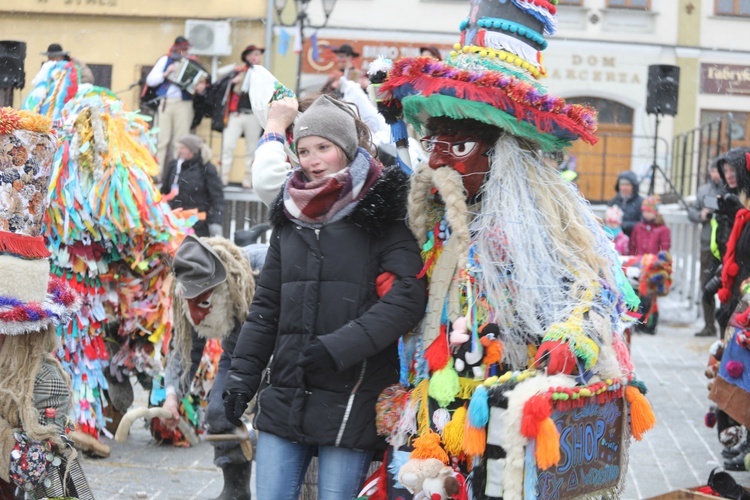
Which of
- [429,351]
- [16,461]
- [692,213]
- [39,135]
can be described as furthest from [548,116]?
[692,213]

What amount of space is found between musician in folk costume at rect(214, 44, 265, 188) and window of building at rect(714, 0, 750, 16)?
36.6 ft

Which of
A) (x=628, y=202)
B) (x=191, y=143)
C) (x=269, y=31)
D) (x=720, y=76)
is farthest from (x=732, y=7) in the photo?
(x=191, y=143)

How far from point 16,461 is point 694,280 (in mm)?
12221

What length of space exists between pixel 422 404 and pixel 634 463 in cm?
382

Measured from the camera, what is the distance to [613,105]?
23.0 m

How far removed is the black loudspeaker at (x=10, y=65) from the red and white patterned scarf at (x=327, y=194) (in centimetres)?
491

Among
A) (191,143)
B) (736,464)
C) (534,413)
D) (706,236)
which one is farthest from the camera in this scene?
(706,236)

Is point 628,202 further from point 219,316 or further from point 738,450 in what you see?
point 219,316

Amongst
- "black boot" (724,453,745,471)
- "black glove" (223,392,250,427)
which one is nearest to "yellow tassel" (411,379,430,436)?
"black glove" (223,392,250,427)

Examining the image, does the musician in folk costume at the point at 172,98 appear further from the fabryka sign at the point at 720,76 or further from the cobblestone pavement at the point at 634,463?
the fabryka sign at the point at 720,76

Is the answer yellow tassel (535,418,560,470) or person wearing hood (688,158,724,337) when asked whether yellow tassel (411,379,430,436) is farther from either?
person wearing hood (688,158,724,337)

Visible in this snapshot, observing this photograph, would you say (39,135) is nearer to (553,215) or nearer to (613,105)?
(553,215)

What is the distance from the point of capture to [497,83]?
12.0 feet

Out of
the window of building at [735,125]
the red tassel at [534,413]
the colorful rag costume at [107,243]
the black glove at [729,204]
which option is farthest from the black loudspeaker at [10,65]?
the window of building at [735,125]
